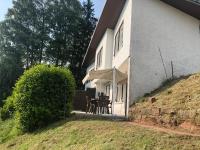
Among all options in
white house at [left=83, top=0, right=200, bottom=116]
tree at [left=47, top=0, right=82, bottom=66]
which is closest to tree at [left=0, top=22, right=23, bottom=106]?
tree at [left=47, top=0, right=82, bottom=66]

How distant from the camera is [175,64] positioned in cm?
1783

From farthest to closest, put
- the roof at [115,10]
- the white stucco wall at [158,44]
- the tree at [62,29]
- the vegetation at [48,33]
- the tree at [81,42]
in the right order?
the tree at [62,29] < the tree at [81,42] < the vegetation at [48,33] < the roof at [115,10] < the white stucco wall at [158,44]

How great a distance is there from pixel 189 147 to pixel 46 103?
31.8 feet

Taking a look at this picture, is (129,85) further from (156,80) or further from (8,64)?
(8,64)

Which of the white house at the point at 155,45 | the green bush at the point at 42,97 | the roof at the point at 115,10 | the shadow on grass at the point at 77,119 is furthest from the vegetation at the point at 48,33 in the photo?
the shadow on grass at the point at 77,119

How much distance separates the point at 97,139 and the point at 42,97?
6.62 meters

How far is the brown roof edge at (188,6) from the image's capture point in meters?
17.8

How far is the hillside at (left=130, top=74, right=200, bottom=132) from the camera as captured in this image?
984cm

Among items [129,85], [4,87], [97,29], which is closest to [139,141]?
[129,85]

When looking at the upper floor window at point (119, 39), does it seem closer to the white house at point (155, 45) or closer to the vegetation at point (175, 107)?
the white house at point (155, 45)

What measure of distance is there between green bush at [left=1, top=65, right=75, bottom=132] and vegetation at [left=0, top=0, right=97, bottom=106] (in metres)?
33.3

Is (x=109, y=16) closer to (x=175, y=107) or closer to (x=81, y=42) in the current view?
(x=175, y=107)

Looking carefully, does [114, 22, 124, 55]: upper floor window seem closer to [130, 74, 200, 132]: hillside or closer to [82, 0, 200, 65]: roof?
[82, 0, 200, 65]: roof

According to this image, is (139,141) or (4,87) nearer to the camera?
(139,141)
